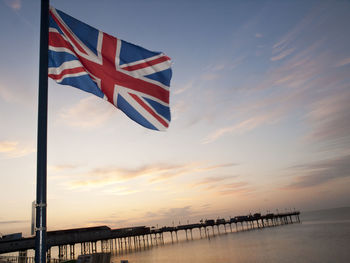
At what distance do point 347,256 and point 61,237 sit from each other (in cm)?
5284

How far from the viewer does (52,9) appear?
5742mm

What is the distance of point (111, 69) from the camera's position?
6.56 metres

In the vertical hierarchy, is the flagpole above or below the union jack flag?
below

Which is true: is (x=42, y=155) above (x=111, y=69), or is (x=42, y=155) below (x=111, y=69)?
below

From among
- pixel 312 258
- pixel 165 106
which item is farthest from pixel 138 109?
pixel 312 258

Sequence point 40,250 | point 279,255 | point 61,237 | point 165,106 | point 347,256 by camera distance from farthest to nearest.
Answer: point 61,237 < point 279,255 < point 347,256 < point 165,106 < point 40,250

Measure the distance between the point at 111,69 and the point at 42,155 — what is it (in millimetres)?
3028

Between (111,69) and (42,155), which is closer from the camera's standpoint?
(42,155)

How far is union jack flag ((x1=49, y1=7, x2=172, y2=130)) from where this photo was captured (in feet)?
19.5

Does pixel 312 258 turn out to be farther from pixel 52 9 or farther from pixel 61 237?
pixel 52 9

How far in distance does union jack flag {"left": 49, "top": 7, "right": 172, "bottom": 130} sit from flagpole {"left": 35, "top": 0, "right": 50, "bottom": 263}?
1.03m

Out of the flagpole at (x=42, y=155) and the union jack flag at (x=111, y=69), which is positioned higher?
the union jack flag at (x=111, y=69)

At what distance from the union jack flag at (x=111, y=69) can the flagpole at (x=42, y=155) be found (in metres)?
1.03

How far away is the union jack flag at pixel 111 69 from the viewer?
5953 mm
